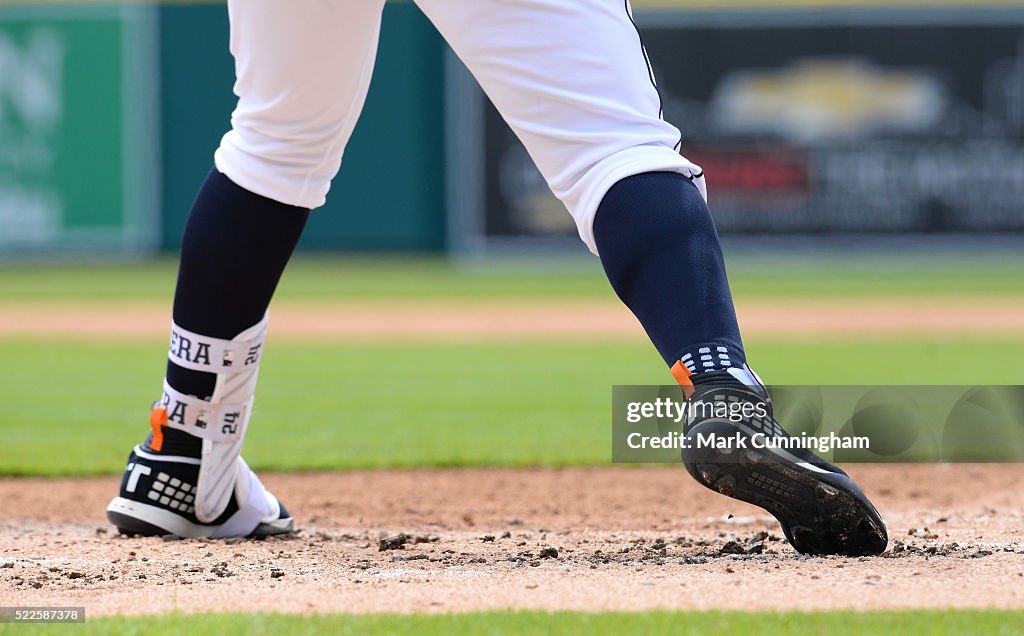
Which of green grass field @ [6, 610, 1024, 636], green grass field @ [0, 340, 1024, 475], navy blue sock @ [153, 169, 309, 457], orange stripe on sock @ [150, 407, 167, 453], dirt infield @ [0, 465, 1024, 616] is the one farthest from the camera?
green grass field @ [0, 340, 1024, 475]

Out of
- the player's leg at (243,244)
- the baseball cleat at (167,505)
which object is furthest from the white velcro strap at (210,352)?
the baseball cleat at (167,505)

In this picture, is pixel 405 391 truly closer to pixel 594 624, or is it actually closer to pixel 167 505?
pixel 167 505

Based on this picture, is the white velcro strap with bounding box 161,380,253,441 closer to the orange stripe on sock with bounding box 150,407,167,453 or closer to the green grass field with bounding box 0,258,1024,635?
the orange stripe on sock with bounding box 150,407,167,453

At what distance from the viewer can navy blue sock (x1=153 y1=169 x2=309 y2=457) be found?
6.23 ft

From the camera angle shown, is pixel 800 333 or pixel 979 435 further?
pixel 800 333

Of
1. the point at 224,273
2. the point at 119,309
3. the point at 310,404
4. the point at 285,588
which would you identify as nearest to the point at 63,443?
the point at 310,404

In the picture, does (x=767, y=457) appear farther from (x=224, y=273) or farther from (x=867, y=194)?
(x=867, y=194)

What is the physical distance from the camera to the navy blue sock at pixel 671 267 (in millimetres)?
1550

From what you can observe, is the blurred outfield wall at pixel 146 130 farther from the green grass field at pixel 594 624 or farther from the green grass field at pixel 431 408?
the green grass field at pixel 594 624

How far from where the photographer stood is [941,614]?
53.1 inches

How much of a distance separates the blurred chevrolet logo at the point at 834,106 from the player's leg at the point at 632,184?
10.9m

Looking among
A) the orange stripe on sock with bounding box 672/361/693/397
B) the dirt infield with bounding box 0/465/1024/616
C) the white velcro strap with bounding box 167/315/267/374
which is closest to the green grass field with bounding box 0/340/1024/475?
the dirt infield with bounding box 0/465/1024/616

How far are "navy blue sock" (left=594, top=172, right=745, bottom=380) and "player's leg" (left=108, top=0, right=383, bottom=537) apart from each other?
411 mm

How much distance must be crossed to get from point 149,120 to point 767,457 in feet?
39.9
